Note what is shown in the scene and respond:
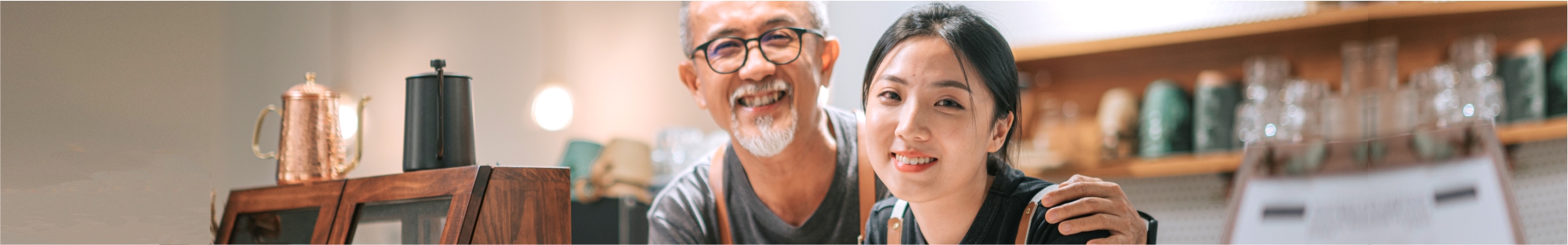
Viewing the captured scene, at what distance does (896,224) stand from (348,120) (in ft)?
4.30

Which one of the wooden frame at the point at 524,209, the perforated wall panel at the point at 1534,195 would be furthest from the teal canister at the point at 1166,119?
the wooden frame at the point at 524,209

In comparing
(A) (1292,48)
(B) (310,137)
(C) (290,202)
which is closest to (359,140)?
(B) (310,137)

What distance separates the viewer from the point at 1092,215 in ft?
3.57

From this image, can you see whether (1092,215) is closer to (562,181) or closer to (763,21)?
(763,21)

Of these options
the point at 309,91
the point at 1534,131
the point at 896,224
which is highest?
the point at 309,91

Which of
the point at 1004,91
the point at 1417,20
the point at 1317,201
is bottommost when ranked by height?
the point at 1317,201

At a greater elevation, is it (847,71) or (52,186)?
(847,71)

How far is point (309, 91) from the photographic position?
5.75 ft

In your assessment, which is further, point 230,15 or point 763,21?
point 230,15

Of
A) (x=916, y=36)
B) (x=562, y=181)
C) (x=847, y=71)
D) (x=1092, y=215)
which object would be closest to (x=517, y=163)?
(x=562, y=181)

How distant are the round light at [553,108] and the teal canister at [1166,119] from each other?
1.22 metres

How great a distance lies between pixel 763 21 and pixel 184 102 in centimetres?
130

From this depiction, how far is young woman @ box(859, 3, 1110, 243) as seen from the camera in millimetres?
1098

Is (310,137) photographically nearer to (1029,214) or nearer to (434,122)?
(434,122)
